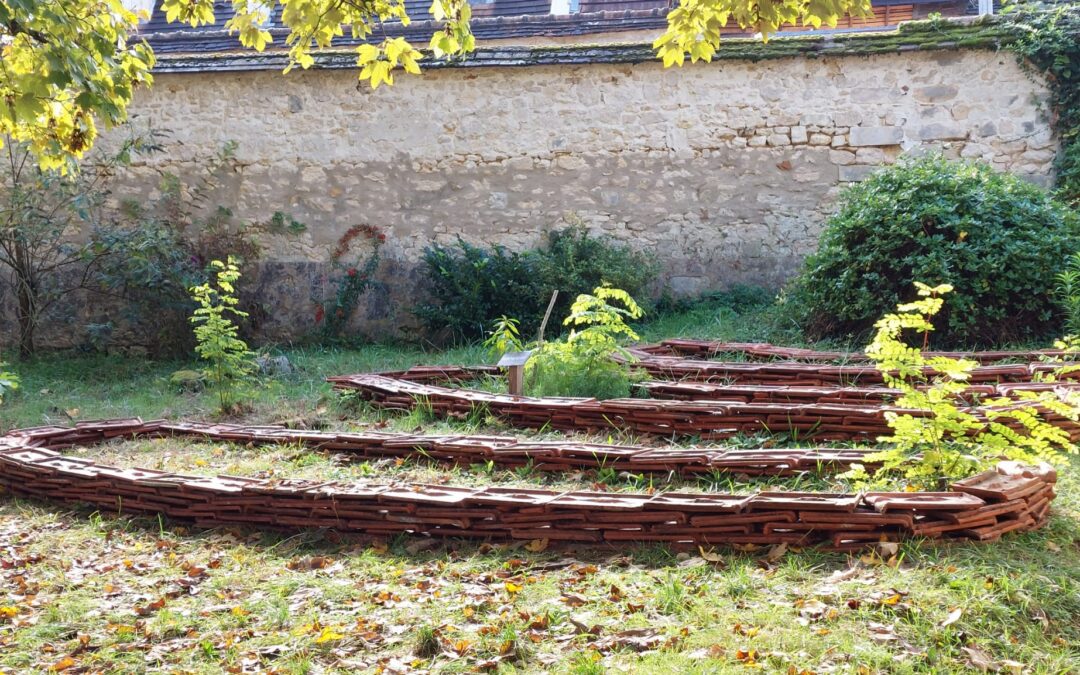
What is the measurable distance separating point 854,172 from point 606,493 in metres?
6.91

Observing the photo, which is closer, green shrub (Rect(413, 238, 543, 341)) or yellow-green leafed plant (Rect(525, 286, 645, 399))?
yellow-green leafed plant (Rect(525, 286, 645, 399))

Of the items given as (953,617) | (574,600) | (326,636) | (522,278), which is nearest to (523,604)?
(574,600)

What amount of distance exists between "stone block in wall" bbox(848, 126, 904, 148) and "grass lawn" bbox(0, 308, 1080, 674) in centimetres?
612

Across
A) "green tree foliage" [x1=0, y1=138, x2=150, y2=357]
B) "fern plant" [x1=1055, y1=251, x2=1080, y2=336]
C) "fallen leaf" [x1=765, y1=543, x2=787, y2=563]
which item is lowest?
"fallen leaf" [x1=765, y1=543, x2=787, y2=563]

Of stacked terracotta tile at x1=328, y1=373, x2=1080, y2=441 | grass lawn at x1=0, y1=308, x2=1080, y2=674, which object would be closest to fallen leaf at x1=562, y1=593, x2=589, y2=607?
grass lawn at x1=0, y1=308, x2=1080, y2=674

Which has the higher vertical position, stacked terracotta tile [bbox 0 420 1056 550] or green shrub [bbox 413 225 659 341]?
green shrub [bbox 413 225 659 341]

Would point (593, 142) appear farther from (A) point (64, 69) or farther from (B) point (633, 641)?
(B) point (633, 641)

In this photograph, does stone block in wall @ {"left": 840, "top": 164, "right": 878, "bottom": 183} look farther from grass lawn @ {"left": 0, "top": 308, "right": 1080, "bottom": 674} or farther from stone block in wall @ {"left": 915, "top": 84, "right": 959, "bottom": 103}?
grass lawn @ {"left": 0, "top": 308, "right": 1080, "bottom": 674}

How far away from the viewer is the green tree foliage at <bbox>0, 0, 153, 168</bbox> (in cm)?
398

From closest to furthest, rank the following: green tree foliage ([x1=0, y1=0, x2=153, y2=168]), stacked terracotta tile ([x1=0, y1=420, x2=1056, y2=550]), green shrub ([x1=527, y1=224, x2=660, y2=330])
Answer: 1. stacked terracotta tile ([x1=0, y1=420, x2=1056, y2=550])
2. green tree foliage ([x1=0, y1=0, x2=153, y2=168])
3. green shrub ([x1=527, y1=224, x2=660, y2=330])

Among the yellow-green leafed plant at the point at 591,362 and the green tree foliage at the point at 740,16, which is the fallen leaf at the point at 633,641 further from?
the yellow-green leafed plant at the point at 591,362

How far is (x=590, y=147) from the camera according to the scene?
10.5 m

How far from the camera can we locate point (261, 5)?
512 cm

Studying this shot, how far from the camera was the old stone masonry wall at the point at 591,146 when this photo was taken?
9.85 metres
